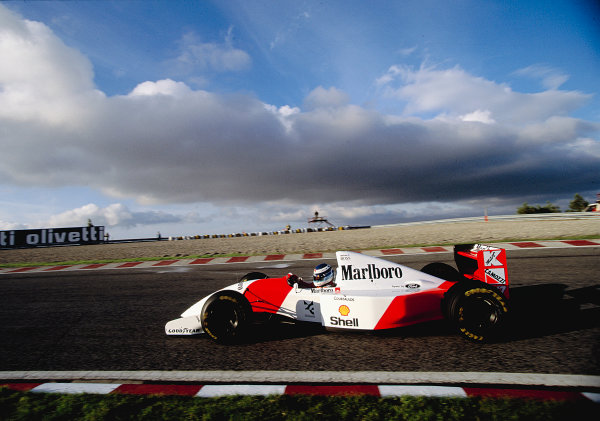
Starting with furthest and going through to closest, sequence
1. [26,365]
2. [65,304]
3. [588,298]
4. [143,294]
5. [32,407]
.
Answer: [143,294], [65,304], [588,298], [26,365], [32,407]

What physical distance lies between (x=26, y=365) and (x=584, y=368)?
568 cm

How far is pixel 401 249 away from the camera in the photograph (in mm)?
12000

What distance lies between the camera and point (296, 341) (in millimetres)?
3941

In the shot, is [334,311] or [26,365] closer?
[26,365]

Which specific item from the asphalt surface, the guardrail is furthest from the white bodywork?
the guardrail

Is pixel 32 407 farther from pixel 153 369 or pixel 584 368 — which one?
pixel 584 368

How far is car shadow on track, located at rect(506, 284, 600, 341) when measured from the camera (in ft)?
12.4

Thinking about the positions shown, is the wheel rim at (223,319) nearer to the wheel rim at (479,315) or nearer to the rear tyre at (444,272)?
the wheel rim at (479,315)

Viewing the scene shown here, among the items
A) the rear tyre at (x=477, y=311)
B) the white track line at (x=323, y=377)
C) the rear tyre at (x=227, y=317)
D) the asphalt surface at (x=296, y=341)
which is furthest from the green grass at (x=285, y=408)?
the rear tyre at (x=227, y=317)

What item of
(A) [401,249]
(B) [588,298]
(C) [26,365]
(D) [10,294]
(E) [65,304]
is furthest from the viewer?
(A) [401,249]

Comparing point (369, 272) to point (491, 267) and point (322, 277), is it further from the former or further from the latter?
point (491, 267)

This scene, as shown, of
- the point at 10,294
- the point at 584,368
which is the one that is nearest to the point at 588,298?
the point at 584,368

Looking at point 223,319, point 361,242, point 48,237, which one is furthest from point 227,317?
point 48,237

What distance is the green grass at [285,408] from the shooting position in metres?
2.13
